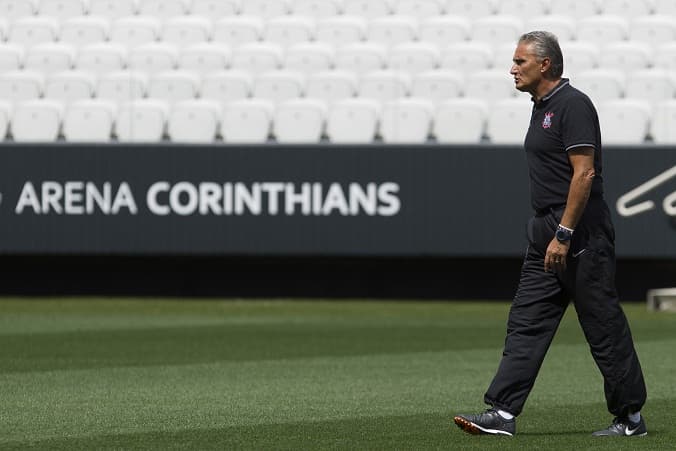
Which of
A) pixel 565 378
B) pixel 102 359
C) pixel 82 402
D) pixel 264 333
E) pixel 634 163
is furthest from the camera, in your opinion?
pixel 634 163

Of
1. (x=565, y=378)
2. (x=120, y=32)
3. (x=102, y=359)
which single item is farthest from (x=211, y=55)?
(x=565, y=378)

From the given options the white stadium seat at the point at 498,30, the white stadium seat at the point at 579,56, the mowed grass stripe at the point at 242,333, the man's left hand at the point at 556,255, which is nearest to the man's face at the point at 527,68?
the man's left hand at the point at 556,255

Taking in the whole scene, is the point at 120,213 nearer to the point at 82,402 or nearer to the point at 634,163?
the point at 634,163

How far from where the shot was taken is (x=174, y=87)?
1745cm

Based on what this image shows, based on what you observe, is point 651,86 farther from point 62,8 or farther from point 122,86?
point 62,8

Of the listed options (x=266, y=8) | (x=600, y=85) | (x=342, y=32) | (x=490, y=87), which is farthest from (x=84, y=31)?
(x=600, y=85)

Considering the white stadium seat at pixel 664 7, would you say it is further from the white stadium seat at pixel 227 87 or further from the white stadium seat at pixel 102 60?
the white stadium seat at pixel 102 60

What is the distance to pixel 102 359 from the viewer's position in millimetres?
10500

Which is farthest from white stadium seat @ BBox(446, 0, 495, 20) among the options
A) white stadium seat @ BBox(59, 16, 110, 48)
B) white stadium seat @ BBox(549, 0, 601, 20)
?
white stadium seat @ BBox(59, 16, 110, 48)

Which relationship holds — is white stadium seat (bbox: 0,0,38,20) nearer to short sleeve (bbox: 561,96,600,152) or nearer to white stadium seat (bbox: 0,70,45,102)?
white stadium seat (bbox: 0,70,45,102)

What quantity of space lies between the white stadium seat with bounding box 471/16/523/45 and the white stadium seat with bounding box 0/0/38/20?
5.99m

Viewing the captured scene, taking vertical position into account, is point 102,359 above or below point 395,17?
below

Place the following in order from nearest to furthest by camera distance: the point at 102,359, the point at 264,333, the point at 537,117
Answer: the point at 537,117
the point at 102,359
the point at 264,333

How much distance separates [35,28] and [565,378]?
11.8m
